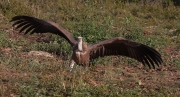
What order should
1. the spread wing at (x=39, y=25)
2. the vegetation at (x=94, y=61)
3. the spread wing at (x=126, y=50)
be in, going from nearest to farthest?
1. the vegetation at (x=94, y=61)
2. the spread wing at (x=126, y=50)
3. the spread wing at (x=39, y=25)

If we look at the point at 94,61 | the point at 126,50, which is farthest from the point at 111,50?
the point at 94,61

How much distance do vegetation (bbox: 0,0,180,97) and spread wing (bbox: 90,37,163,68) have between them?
0.96 ft

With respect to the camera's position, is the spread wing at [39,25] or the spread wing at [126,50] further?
the spread wing at [39,25]

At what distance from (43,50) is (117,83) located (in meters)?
2.64

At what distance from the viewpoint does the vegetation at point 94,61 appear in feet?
18.8

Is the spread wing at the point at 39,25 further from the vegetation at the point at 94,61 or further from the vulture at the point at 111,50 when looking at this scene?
the vegetation at the point at 94,61

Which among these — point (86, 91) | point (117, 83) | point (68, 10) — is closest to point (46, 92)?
point (86, 91)

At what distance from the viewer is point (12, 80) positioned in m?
5.89

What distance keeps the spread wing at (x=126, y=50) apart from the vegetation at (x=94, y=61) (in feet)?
0.96

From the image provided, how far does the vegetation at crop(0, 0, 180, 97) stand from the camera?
5734 millimetres

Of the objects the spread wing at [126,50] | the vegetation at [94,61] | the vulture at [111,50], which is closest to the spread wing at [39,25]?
the vulture at [111,50]

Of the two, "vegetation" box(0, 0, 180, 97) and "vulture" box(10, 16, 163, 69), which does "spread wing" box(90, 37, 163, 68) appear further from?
"vegetation" box(0, 0, 180, 97)

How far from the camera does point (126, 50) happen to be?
7336 millimetres

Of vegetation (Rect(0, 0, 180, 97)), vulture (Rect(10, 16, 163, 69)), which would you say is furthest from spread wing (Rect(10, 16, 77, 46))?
vegetation (Rect(0, 0, 180, 97))
